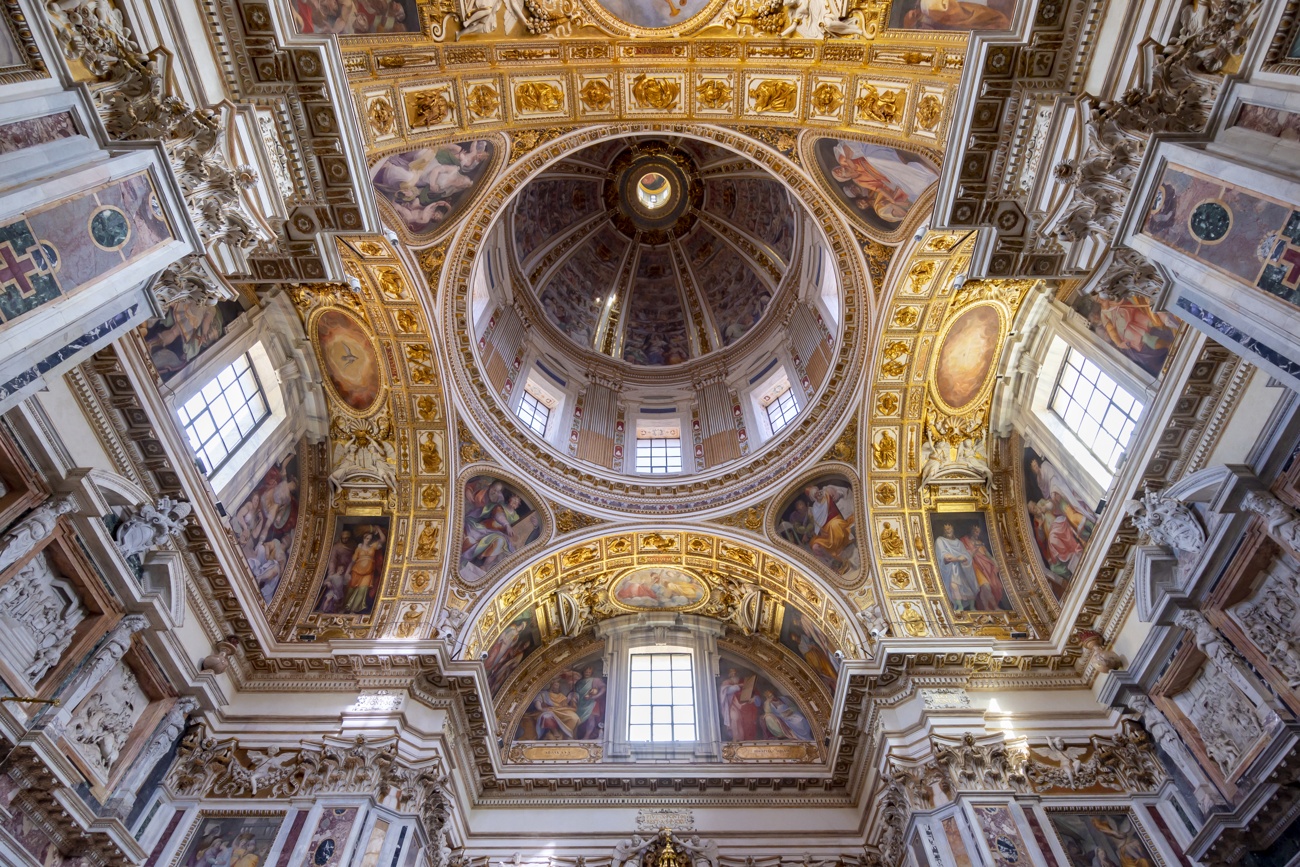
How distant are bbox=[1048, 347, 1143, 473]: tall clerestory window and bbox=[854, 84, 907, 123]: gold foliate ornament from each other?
5914 mm

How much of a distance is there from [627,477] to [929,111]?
1046 centimetres

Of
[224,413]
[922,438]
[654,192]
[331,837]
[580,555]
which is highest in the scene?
[654,192]

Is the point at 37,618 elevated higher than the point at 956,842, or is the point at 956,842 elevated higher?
the point at 37,618

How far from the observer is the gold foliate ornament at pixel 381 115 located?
12484mm

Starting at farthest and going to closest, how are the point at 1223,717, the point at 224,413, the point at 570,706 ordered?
1. the point at 570,706
2. the point at 224,413
3. the point at 1223,717

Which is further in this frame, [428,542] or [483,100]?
[428,542]

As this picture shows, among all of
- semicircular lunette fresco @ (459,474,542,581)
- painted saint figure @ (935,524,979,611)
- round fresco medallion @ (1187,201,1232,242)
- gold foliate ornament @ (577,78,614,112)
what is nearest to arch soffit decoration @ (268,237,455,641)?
semicircular lunette fresco @ (459,474,542,581)

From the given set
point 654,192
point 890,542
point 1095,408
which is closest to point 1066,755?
point 890,542

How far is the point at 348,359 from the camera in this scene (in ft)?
55.5

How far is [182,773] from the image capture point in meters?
12.7

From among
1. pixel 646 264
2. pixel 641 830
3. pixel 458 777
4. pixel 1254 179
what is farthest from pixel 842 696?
pixel 646 264

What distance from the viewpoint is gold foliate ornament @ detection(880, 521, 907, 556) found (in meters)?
17.1

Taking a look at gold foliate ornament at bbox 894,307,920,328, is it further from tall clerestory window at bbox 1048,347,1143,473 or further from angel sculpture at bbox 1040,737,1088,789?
angel sculpture at bbox 1040,737,1088,789

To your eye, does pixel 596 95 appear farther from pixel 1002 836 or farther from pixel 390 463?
pixel 1002 836
